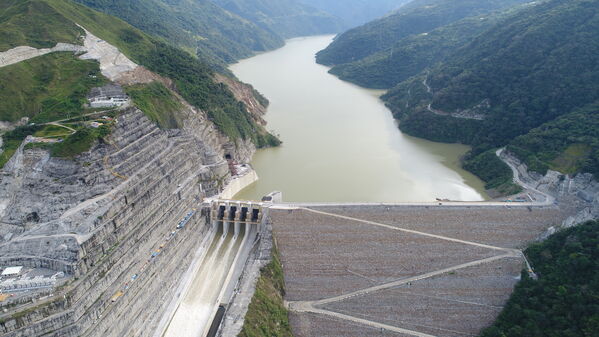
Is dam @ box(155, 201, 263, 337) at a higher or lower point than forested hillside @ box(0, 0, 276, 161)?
lower

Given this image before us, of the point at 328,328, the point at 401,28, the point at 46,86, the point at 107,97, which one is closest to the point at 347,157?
the point at 328,328

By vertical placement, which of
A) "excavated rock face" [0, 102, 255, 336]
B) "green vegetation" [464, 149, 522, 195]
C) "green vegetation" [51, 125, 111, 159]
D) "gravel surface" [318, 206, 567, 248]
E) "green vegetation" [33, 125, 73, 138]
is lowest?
"green vegetation" [464, 149, 522, 195]

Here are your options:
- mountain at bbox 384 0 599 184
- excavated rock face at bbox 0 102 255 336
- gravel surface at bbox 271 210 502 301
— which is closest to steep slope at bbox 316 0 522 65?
mountain at bbox 384 0 599 184

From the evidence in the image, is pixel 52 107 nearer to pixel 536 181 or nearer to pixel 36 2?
pixel 36 2

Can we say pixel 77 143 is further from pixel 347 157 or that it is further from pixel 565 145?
pixel 565 145

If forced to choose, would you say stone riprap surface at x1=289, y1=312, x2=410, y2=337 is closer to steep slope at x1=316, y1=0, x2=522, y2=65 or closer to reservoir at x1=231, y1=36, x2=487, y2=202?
reservoir at x1=231, y1=36, x2=487, y2=202

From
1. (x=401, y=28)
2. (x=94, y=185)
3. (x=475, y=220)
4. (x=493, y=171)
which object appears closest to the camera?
(x=94, y=185)

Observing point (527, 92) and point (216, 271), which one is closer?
point (216, 271)

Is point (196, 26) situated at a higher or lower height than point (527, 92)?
higher
